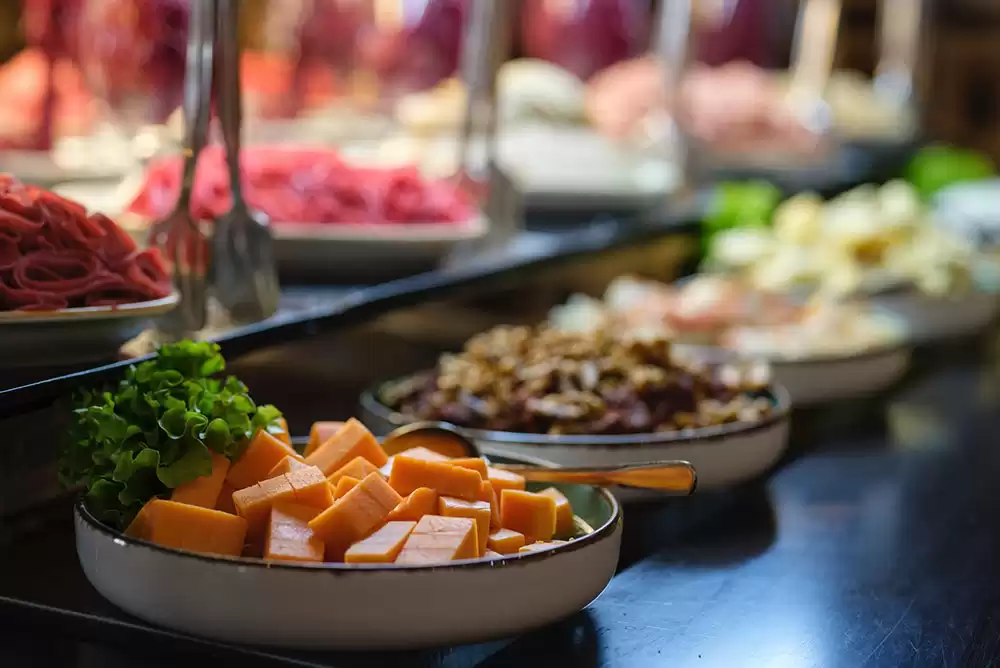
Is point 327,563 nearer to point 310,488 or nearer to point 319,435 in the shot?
point 310,488

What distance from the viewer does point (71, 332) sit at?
1.08 m

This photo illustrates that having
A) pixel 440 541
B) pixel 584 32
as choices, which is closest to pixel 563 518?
pixel 440 541

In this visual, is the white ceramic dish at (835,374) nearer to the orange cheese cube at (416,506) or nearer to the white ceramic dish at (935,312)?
the white ceramic dish at (935,312)

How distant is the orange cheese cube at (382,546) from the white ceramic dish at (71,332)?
33 centimetres

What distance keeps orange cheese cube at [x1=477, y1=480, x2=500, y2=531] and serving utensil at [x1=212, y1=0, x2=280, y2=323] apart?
18.5 inches

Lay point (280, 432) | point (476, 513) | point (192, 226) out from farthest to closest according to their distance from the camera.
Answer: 1. point (192, 226)
2. point (280, 432)
3. point (476, 513)

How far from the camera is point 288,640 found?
0.85 m

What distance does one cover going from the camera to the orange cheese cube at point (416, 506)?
93 centimetres

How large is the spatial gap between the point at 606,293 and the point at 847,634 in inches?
52.0

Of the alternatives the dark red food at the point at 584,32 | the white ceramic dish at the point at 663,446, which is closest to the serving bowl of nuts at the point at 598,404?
the white ceramic dish at the point at 663,446

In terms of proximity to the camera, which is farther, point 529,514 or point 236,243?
point 236,243

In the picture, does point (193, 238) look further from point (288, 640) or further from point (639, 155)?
point (639, 155)

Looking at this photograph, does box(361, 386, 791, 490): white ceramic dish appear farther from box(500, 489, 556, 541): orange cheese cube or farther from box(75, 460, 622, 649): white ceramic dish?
box(75, 460, 622, 649): white ceramic dish

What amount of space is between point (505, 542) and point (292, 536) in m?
0.15
